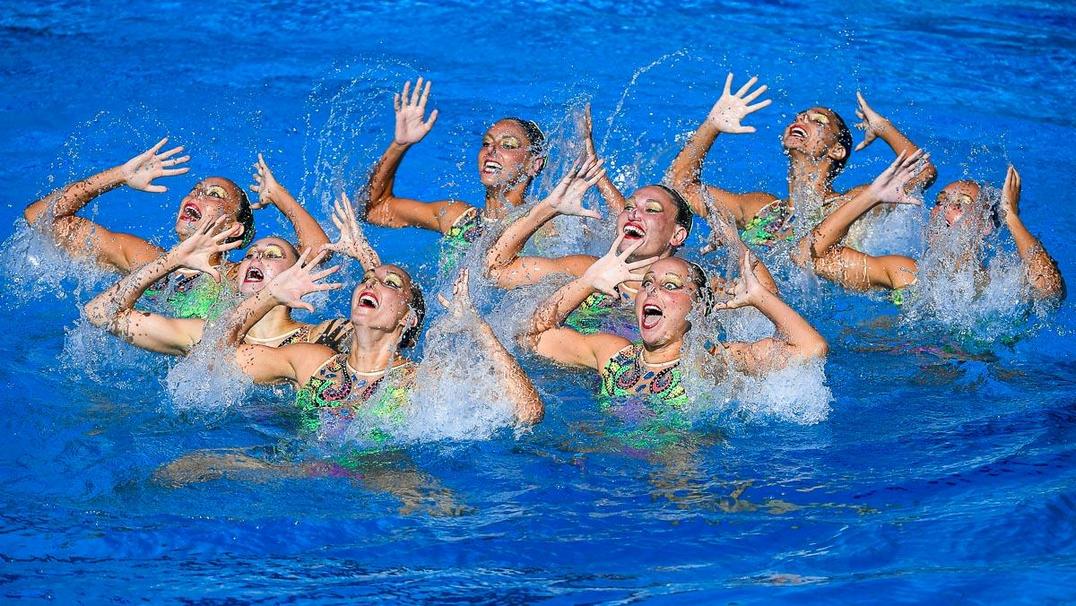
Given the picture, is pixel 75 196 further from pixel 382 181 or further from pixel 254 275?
pixel 382 181

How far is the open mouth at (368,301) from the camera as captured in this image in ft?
20.4

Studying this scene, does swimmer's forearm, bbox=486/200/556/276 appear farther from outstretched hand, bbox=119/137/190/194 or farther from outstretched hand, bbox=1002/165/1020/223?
outstretched hand, bbox=1002/165/1020/223

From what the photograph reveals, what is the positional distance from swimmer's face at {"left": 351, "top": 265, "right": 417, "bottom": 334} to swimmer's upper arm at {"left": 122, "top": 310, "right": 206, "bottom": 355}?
1.05 meters

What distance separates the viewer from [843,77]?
38.5 ft

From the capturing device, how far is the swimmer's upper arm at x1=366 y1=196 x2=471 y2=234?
8492 mm

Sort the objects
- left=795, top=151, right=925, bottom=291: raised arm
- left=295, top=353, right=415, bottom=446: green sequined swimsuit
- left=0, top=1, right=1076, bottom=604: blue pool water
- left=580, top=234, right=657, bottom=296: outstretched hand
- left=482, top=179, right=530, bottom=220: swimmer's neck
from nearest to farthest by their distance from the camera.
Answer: left=0, top=1, right=1076, bottom=604: blue pool water, left=295, top=353, right=415, bottom=446: green sequined swimsuit, left=580, top=234, right=657, bottom=296: outstretched hand, left=795, top=151, right=925, bottom=291: raised arm, left=482, top=179, right=530, bottom=220: swimmer's neck

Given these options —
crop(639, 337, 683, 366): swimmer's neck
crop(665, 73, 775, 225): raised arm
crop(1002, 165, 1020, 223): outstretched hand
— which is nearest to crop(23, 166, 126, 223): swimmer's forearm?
crop(639, 337, 683, 366): swimmer's neck

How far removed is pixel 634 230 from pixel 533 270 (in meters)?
0.75

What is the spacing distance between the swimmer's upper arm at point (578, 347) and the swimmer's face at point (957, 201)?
236cm

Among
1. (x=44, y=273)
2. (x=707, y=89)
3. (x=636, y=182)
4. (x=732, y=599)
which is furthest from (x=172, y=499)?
(x=707, y=89)

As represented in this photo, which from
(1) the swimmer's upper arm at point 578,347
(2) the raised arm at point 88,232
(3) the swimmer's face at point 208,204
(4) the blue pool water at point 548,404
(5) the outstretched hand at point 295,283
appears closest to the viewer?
(4) the blue pool water at point 548,404

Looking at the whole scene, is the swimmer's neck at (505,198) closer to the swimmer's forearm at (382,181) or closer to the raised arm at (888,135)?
the swimmer's forearm at (382,181)

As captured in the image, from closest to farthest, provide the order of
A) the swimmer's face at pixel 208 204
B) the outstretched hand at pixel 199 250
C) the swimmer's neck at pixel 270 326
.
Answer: the outstretched hand at pixel 199 250
the swimmer's neck at pixel 270 326
the swimmer's face at pixel 208 204

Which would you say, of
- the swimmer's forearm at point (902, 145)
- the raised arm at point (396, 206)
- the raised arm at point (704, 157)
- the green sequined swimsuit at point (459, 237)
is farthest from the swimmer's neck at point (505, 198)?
the swimmer's forearm at point (902, 145)
